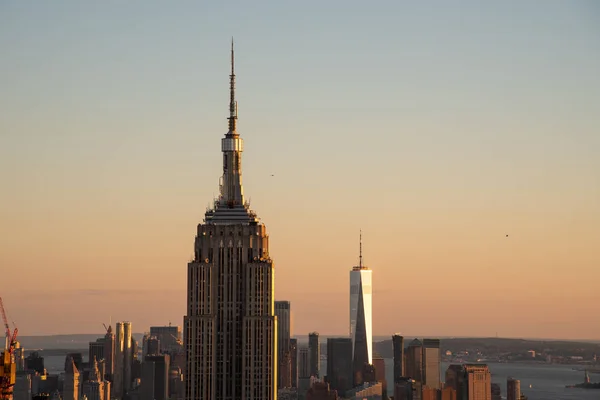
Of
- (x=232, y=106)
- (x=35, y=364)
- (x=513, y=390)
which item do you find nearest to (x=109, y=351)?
(x=35, y=364)

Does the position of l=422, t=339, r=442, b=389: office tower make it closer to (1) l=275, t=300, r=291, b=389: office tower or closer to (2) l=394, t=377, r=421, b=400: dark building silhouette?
(2) l=394, t=377, r=421, b=400: dark building silhouette

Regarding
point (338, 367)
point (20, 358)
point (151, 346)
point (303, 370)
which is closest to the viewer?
point (303, 370)

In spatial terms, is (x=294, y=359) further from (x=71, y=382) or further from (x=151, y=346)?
(x=71, y=382)

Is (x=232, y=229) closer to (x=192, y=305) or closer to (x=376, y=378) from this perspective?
(x=192, y=305)

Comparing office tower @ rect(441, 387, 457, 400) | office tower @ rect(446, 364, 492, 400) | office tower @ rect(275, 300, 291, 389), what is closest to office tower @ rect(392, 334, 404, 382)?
office tower @ rect(446, 364, 492, 400)

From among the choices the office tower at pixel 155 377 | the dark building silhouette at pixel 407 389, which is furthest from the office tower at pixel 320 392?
the office tower at pixel 155 377

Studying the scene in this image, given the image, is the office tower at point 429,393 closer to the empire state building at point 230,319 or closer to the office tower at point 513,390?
the office tower at point 513,390

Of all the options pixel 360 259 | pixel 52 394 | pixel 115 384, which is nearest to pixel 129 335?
pixel 115 384
